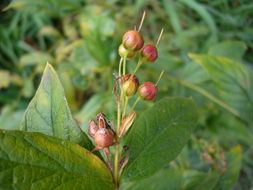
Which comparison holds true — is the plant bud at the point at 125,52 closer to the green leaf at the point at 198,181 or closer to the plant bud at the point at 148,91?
the plant bud at the point at 148,91

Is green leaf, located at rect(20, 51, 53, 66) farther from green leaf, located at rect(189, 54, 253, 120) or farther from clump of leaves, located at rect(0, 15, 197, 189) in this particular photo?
clump of leaves, located at rect(0, 15, 197, 189)

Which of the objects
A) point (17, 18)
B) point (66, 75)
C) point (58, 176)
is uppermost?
point (17, 18)

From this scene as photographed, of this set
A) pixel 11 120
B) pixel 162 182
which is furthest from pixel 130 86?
pixel 11 120

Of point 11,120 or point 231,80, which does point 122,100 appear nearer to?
point 231,80

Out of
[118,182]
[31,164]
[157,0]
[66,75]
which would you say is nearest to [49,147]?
[31,164]

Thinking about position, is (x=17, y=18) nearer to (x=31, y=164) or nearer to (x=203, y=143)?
(x=203, y=143)

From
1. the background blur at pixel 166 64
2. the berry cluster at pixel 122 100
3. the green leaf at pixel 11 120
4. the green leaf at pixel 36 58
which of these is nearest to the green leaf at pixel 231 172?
the background blur at pixel 166 64

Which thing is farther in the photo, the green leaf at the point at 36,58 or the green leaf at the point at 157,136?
the green leaf at the point at 36,58
